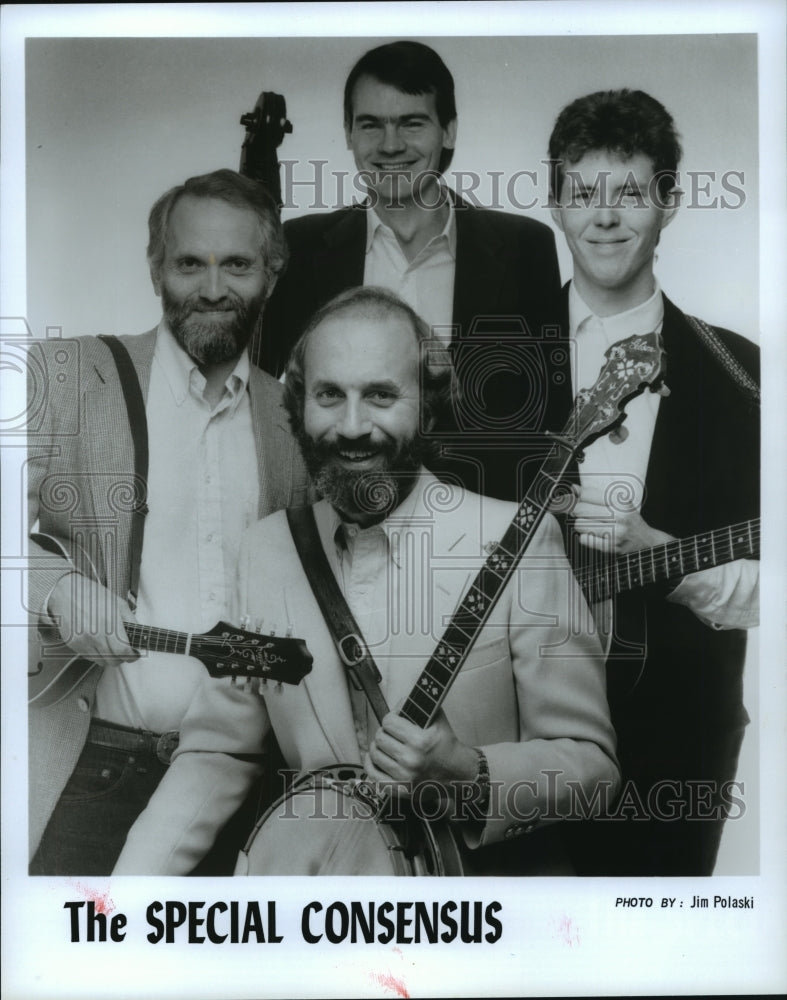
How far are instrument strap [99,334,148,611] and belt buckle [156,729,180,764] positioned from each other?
0.36m

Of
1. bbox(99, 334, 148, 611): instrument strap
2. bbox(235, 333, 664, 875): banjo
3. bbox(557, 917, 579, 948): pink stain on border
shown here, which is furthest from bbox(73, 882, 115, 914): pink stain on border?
bbox(557, 917, 579, 948): pink stain on border

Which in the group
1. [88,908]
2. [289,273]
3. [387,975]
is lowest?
[387,975]

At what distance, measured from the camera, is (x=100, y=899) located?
289cm

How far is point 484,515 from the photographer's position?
2852 millimetres

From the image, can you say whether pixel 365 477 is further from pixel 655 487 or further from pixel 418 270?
pixel 655 487

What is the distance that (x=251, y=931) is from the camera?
113 inches

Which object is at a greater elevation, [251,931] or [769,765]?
[769,765]

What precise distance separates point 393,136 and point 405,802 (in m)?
1.83

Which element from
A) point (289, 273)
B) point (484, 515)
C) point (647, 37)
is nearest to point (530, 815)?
point (484, 515)

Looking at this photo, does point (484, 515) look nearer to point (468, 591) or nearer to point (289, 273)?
point (468, 591)

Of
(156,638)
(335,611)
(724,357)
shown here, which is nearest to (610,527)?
(724,357)

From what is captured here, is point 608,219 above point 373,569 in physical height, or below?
above

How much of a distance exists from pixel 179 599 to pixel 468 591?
0.79 m

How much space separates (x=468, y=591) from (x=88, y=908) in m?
1.37
